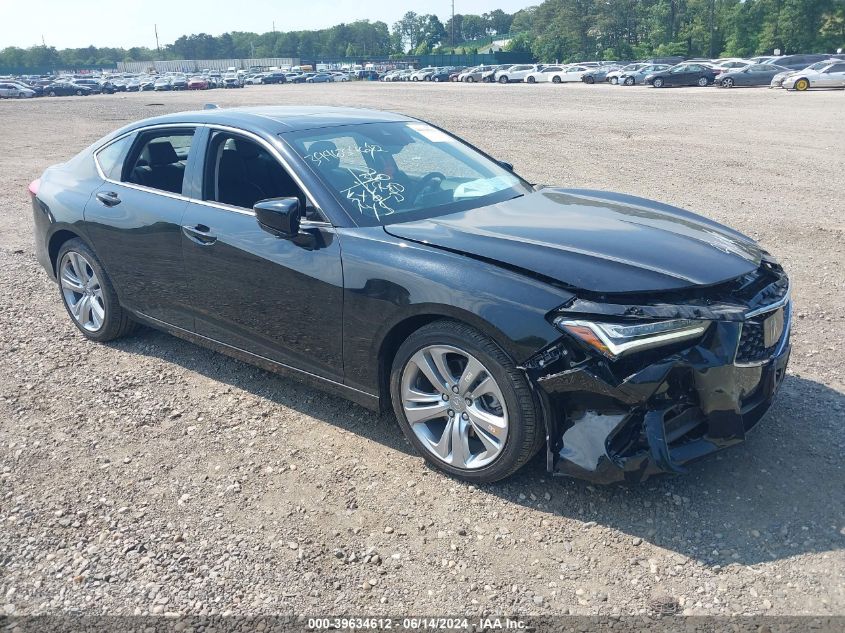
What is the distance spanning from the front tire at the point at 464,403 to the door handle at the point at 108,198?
2570mm

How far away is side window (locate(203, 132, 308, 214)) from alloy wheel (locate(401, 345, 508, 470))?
140 centimetres

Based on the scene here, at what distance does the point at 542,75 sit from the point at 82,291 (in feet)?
195

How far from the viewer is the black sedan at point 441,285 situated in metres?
3.13

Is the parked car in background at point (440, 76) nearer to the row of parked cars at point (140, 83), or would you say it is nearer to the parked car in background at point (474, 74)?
the parked car in background at point (474, 74)

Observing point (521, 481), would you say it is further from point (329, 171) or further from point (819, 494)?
point (329, 171)

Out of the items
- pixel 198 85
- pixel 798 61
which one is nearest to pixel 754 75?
pixel 798 61

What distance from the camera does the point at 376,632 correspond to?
274cm

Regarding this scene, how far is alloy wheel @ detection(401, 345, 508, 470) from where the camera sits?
341cm

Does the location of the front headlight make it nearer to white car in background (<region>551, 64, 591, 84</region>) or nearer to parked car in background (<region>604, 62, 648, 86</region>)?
parked car in background (<region>604, 62, 648, 86</region>)

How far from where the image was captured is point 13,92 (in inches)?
2229

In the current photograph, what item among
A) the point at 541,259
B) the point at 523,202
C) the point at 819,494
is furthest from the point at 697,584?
the point at 523,202

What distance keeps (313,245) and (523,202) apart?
1.31m

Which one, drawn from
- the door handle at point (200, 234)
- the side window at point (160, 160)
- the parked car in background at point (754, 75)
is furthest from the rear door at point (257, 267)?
the parked car in background at point (754, 75)

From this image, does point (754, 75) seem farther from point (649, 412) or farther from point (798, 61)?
point (649, 412)
